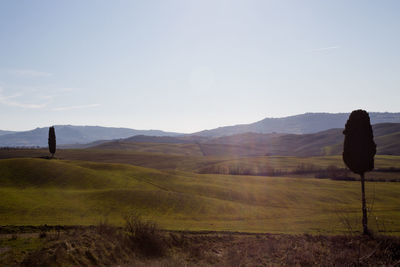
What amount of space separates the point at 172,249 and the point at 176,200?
27567 mm

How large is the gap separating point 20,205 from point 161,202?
1912 cm

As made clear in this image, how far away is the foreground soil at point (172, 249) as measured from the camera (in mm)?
17328

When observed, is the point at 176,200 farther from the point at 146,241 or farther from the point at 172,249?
the point at 146,241

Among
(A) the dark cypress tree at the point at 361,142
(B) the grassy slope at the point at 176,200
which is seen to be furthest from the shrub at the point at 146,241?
(A) the dark cypress tree at the point at 361,142

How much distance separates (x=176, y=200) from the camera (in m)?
50.6

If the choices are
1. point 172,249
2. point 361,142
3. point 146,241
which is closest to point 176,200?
point 172,249

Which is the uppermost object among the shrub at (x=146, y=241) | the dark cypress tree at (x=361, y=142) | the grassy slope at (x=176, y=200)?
the dark cypress tree at (x=361, y=142)

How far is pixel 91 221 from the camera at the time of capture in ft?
114

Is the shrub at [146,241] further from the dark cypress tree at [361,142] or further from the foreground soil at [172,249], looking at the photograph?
the dark cypress tree at [361,142]

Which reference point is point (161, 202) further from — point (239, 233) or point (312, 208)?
point (312, 208)

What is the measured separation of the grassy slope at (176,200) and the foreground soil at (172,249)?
4.56 m

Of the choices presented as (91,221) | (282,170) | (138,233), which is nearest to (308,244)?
(138,233)

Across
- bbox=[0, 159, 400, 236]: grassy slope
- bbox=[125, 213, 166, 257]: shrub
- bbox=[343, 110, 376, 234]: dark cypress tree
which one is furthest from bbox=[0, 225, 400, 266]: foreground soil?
bbox=[343, 110, 376, 234]: dark cypress tree

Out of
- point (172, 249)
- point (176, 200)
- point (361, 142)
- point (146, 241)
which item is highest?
point (361, 142)
